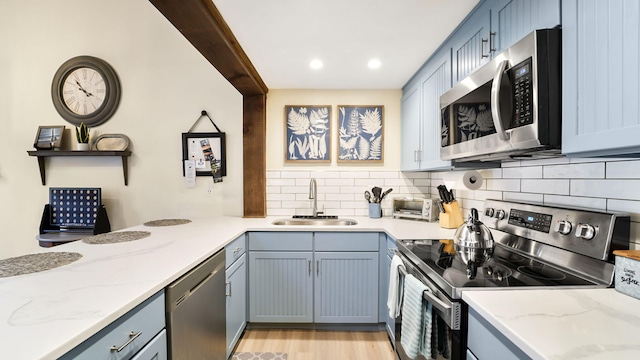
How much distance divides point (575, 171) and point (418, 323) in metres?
0.98

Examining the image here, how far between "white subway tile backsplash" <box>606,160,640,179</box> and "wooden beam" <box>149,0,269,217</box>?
1855 millimetres

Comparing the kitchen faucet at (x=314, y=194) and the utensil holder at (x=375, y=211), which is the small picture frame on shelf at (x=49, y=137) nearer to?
A: the kitchen faucet at (x=314, y=194)

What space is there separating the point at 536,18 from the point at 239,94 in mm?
2352

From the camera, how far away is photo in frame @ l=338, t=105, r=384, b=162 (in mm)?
2838

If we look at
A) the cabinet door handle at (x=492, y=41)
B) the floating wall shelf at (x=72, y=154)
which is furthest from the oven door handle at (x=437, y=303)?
the floating wall shelf at (x=72, y=154)

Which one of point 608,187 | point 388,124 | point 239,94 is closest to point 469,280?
point 608,187

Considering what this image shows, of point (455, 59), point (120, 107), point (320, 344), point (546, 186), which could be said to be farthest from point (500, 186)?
point (120, 107)

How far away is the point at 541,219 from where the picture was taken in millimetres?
1348

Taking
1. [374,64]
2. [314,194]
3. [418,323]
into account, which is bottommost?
[418,323]

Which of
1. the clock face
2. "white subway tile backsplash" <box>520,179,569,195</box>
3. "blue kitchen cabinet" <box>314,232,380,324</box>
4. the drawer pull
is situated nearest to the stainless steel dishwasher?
the drawer pull

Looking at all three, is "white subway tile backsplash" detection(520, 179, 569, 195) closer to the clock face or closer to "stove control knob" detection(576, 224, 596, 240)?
"stove control knob" detection(576, 224, 596, 240)

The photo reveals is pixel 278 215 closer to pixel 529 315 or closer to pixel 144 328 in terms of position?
pixel 144 328

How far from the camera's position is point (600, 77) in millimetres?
817

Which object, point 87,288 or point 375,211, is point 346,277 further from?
point 87,288
